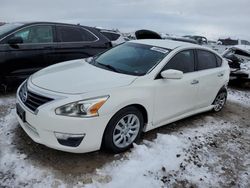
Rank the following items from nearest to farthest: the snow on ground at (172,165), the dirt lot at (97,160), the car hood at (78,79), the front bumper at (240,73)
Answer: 1. the dirt lot at (97,160)
2. the snow on ground at (172,165)
3. the car hood at (78,79)
4. the front bumper at (240,73)

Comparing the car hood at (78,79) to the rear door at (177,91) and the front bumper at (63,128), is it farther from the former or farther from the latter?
the rear door at (177,91)

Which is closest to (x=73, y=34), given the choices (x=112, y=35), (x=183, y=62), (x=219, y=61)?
(x=112, y=35)

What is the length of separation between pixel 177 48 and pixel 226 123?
6.43ft

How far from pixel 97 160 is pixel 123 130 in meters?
0.51

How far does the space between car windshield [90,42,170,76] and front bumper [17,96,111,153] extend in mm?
1052

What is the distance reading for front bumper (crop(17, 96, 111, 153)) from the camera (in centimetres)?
294

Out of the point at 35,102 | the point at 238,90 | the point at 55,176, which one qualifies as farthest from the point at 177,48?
the point at 238,90

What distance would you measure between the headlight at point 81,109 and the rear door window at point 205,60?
2.38m

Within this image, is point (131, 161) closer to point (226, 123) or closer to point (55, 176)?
point (55, 176)

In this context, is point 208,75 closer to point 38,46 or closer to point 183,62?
point 183,62

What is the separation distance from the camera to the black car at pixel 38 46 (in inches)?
201

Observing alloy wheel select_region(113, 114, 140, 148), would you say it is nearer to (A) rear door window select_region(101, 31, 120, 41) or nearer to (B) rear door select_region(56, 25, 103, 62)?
(B) rear door select_region(56, 25, 103, 62)

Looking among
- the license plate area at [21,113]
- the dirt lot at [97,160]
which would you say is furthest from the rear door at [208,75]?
the license plate area at [21,113]

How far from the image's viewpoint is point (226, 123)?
5.17 metres
